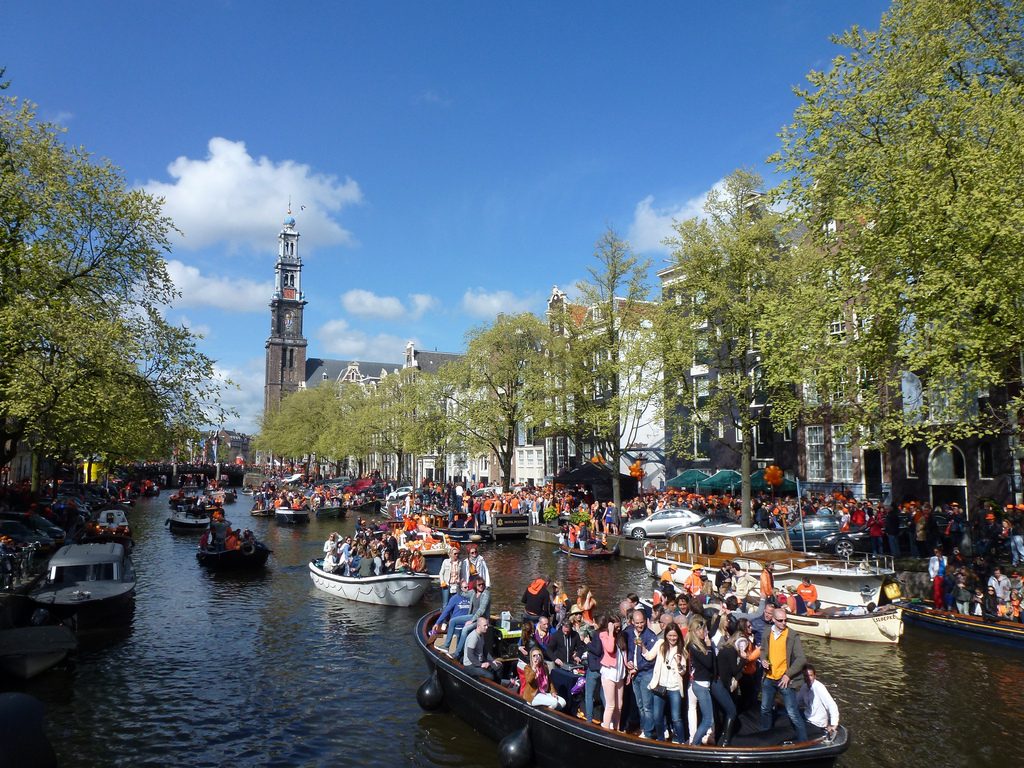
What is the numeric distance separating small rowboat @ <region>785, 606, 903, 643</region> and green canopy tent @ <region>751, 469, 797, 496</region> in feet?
78.1

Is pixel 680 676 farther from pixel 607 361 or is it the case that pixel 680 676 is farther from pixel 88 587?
pixel 607 361

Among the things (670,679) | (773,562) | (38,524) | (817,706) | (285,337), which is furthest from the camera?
(285,337)

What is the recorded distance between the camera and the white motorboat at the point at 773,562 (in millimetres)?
20344

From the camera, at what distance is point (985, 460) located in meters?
33.1

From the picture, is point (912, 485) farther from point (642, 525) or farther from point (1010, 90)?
point (1010, 90)

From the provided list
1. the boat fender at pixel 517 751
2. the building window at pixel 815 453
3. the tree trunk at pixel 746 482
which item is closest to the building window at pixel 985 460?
the building window at pixel 815 453

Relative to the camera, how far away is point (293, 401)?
104m

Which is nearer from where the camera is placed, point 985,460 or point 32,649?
point 32,649

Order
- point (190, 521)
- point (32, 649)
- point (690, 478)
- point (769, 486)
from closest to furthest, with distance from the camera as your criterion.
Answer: point (32, 649) < point (769, 486) < point (690, 478) < point (190, 521)

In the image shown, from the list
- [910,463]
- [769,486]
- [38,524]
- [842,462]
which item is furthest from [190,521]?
[910,463]

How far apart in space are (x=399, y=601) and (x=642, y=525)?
16181 millimetres

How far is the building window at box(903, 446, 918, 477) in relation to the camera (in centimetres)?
3621

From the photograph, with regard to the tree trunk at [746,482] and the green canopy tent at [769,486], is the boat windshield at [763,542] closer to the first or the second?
the tree trunk at [746,482]

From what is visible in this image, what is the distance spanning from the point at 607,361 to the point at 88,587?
27.8m
